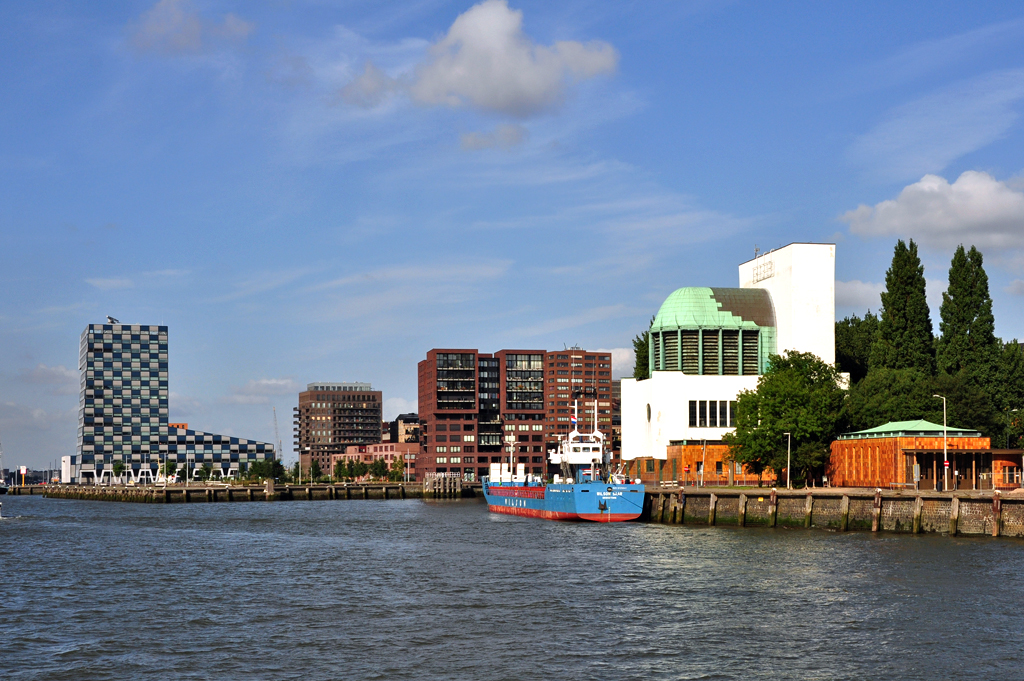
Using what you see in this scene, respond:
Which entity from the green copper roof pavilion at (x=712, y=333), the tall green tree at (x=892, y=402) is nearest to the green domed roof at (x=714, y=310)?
the green copper roof pavilion at (x=712, y=333)

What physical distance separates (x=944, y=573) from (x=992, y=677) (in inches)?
943

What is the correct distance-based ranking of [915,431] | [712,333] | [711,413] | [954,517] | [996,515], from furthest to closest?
[712,333]
[711,413]
[915,431]
[954,517]
[996,515]

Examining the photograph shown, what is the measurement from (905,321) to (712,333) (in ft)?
83.2

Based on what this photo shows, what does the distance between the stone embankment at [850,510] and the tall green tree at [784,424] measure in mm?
15167

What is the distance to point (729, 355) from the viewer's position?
151 metres

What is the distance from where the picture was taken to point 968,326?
13675cm

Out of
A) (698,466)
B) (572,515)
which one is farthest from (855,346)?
(572,515)

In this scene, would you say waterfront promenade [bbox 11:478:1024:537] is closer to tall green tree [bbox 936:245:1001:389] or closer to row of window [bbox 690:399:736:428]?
row of window [bbox 690:399:736:428]

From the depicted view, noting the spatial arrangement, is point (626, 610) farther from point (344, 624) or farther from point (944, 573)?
point (944, 573)

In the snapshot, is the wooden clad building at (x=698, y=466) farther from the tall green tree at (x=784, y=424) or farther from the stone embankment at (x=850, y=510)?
the stone embankment at (x=850, y=510)

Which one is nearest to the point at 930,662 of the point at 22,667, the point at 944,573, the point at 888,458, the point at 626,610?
the point at 626,610

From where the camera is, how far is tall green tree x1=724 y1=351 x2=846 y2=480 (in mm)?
116500

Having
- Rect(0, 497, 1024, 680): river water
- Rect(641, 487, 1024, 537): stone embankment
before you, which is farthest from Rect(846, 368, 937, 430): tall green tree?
Rect(0, 497, 1024, 680): river water

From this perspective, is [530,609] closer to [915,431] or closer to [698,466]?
[915,431]
